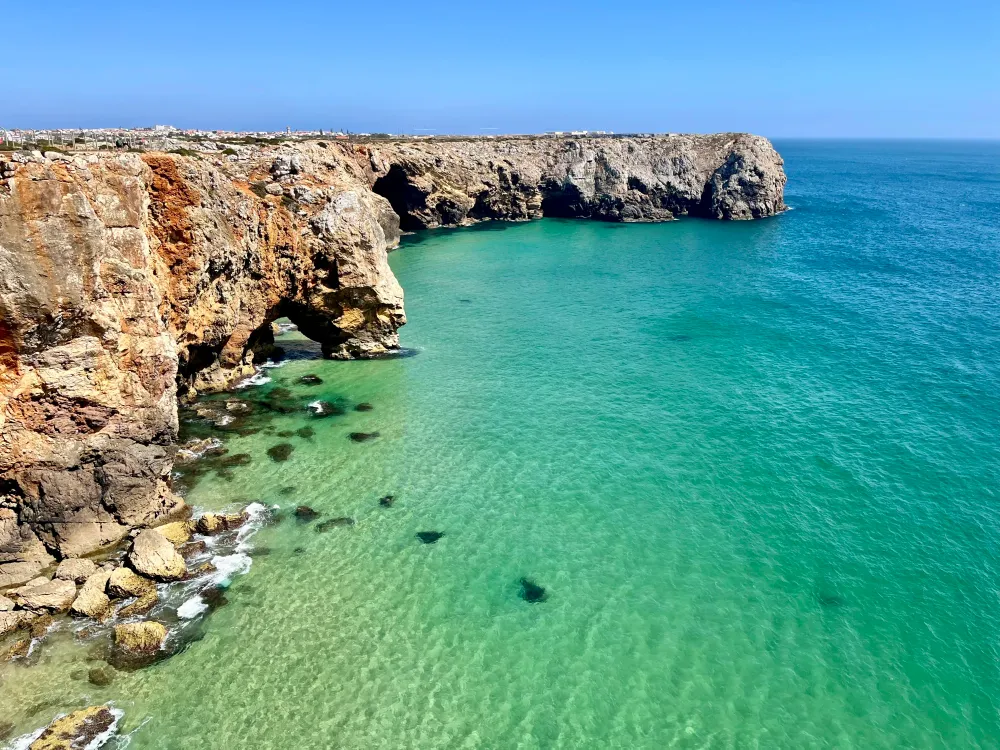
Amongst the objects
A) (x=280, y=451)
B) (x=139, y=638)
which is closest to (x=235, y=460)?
(x=280, y=451)

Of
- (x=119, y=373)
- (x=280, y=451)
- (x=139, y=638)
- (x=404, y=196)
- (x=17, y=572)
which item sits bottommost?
(x=139, y=638)

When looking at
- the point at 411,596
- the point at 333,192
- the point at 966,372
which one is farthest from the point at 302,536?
the point at 966,372

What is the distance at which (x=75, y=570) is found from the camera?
2164 cm

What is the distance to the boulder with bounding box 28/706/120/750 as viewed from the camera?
1596cm

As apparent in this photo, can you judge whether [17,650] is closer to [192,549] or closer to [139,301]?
[192,549]

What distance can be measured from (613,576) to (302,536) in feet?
40.4

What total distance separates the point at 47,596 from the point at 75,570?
1266 mm

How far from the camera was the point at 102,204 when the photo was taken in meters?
23.4

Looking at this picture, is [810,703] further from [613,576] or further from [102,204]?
[102,204]

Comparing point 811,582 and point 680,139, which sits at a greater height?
point 680,139

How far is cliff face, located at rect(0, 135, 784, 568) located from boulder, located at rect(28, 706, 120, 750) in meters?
7.55

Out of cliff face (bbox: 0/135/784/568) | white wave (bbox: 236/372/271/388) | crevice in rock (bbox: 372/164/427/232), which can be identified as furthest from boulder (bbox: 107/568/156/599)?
crevice in rock (bbox: 372/164/427/232)

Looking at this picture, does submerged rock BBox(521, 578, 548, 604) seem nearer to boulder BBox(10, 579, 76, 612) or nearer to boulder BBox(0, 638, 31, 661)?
boulder BBox(10, 579, 76, 612)

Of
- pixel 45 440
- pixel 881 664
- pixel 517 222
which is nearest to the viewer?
pixel 881 664
